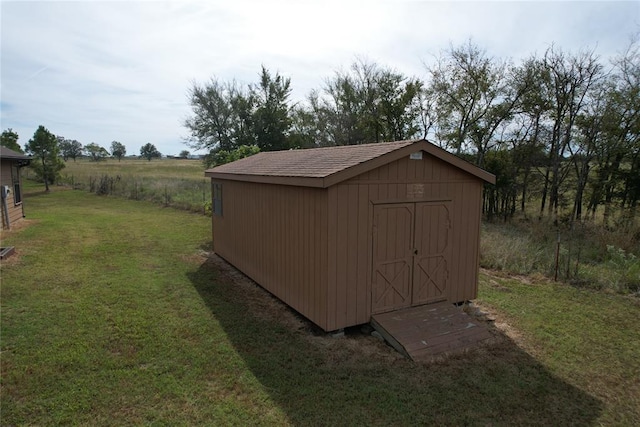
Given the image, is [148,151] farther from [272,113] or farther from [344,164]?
[344,164]

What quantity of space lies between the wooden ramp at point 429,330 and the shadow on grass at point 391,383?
0.17 meters

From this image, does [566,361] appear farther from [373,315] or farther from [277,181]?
[277,181]

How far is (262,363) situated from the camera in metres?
4.57

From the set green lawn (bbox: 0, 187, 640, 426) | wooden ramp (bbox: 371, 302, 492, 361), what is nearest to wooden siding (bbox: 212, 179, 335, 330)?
green lawn (bbox: 0, 187, 640, 426)

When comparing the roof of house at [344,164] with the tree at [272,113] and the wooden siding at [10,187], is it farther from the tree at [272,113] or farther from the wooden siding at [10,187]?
the tree at [272,113]

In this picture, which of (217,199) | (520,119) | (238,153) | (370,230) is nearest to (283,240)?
(370,230)

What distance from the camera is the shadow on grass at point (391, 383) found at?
3678mm

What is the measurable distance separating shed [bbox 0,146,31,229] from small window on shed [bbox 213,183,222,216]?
7009 millimetres

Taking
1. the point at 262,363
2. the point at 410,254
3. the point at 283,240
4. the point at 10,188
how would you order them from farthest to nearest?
the point at 10,188, the point at 283,240, the point at 410,254, the point at 262,363

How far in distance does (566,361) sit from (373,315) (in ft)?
7.95

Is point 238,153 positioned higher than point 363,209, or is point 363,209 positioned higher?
point 238,153

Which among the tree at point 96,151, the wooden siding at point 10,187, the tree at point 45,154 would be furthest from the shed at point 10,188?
the tree at point 96,151

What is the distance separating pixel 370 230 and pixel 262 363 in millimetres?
2209

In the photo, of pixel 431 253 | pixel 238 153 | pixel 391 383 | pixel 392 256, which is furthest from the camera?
pixel 238 153
